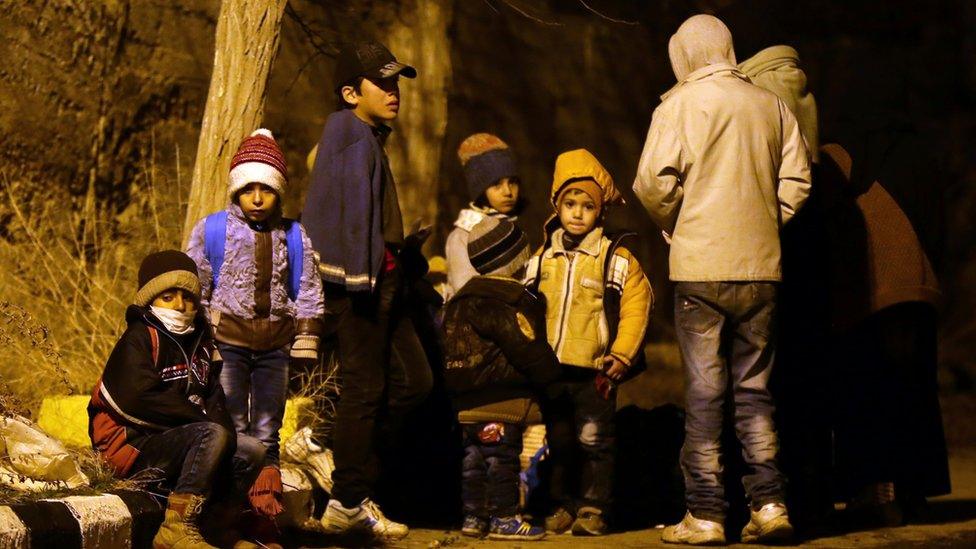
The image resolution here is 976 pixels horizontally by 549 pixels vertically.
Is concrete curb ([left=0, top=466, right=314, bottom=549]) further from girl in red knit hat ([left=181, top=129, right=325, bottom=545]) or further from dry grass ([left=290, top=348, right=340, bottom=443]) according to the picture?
dry grass ([left=290, top=348, right=340, bottom=443])

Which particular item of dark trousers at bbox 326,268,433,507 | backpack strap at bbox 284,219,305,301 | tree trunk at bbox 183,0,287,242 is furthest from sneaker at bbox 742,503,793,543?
tree trunk at bbox 183,0,287,242

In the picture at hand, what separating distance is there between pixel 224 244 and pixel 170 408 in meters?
0.88

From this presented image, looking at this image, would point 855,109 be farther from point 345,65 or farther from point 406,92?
point 406,92

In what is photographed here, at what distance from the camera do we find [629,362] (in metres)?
7.43

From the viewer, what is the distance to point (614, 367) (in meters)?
7.41

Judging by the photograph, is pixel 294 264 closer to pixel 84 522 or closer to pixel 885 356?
pixel 84 522

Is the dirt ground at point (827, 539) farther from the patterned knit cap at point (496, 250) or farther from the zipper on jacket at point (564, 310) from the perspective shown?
the patterned knit cap at point (496, 250)

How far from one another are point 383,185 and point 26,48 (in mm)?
2903

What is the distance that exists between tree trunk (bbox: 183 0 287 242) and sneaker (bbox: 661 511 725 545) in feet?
9.03

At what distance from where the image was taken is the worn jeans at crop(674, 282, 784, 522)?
689 cm

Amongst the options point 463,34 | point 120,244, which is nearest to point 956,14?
point 463,34

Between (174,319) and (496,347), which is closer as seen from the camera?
(174,319)

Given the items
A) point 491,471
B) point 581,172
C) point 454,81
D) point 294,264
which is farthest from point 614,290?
point 454,81

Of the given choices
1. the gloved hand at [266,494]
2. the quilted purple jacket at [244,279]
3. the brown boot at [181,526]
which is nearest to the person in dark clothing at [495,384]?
the quilted purple jacket at [244,279]
